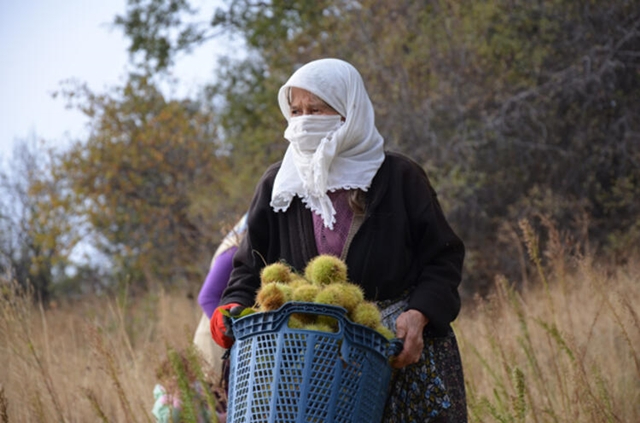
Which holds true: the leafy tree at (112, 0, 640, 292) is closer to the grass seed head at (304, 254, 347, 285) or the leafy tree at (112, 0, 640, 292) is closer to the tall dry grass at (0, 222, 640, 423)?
the tall dry grass at (0, 222, 640, 423)

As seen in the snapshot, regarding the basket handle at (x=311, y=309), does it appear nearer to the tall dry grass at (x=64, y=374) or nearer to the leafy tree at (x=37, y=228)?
the tall dry grass at (x=64, y=374)

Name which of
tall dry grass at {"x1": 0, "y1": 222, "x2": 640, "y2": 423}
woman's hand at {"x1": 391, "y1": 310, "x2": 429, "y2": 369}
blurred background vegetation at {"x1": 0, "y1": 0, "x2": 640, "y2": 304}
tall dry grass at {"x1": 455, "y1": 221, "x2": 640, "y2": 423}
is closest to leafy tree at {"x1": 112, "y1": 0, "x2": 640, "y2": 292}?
blurred background vegetation at {"x1": 0, "y1": 0, "x2": 640, "y2": 304}

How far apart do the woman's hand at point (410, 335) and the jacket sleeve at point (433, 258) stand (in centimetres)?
4

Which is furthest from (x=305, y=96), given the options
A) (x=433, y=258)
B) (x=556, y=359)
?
(x=556, y=359)

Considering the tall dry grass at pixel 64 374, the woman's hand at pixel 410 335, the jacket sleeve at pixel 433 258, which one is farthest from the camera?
the tall dry grass at pixel 64 374

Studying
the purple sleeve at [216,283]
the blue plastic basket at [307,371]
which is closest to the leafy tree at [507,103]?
the purple sleeve at [216,283]

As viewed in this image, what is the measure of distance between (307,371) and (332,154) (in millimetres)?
857

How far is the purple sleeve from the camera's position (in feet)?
12.6

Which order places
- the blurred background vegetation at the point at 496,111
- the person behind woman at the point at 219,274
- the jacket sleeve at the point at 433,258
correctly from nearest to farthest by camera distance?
the jacket sleeve at the point at 433,258 → the person behind woman at the point at 219,274 → the blurred background vegetation at the point at 496,111

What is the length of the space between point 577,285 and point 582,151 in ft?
10.5

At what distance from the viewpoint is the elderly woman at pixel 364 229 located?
2.52m

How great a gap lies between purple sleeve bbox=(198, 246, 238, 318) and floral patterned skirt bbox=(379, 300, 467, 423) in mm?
1434

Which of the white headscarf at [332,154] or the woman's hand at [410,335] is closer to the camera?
the woman's hand at [410,335]

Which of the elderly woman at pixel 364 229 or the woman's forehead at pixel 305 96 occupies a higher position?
the woman's forehead at pixel 305 96
